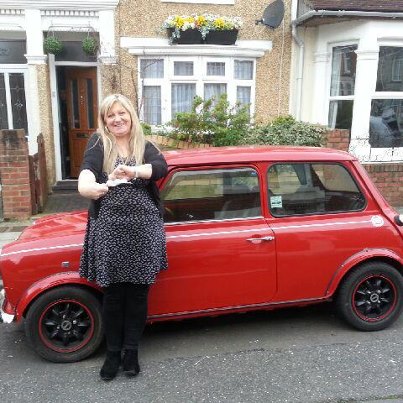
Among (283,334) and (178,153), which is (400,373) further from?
(178,153)

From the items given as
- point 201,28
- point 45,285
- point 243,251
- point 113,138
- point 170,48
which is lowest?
point 45,285

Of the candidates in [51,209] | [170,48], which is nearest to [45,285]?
[51,209]

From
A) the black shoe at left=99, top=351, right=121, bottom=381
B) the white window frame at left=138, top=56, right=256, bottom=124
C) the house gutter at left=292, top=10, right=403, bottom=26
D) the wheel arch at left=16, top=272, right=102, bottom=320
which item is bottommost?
the black shoe at left=99, top=351, right=121, bottom=381

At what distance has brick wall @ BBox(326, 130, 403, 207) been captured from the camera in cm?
767

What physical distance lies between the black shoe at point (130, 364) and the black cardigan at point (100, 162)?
3.30ft

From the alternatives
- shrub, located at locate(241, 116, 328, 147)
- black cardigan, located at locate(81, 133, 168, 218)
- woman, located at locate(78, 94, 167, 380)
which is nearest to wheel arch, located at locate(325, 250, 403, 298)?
woman, located at locate(78, 94, 167, 380)

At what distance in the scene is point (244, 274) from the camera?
3.45 metres

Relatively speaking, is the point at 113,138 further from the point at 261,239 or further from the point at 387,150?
the point at 387,150

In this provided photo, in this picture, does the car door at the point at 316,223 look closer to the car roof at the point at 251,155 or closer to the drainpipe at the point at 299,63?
the car roof at the point at 251,155

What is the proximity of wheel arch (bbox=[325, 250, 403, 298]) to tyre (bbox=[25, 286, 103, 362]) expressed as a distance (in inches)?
72.5

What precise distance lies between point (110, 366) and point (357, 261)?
204 centimetres

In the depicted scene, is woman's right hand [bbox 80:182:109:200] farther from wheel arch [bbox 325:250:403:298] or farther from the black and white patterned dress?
wheel arch [bbox 325:250:403:298]

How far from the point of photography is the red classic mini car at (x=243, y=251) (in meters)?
3.27

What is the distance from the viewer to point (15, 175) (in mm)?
6629
